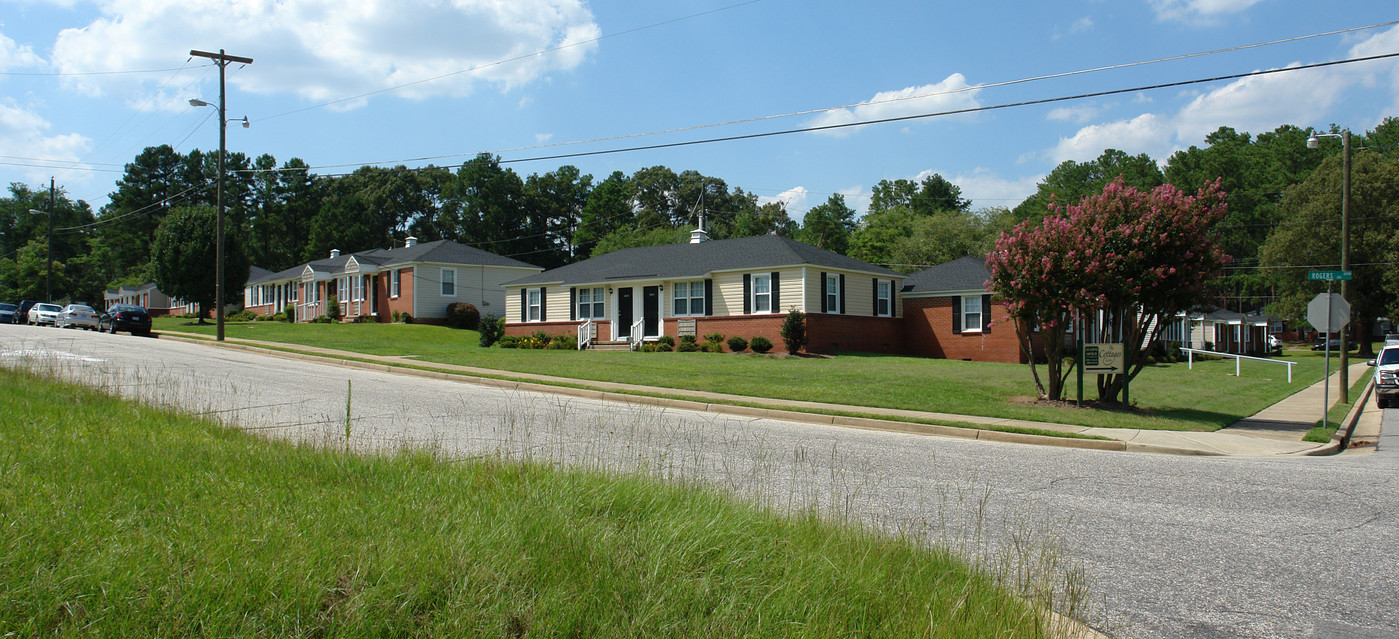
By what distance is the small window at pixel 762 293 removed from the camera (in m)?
33.8

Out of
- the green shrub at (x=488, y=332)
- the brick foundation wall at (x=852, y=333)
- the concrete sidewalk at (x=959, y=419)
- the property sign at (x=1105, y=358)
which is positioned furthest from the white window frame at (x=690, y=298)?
the property sign at (x=1105, y=358)

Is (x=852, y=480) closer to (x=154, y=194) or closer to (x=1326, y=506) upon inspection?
(x=1326, y=506)

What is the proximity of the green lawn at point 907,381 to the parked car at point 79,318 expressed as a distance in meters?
15.6

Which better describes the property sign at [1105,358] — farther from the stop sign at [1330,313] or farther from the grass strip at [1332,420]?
the stop sign at [1330,313]

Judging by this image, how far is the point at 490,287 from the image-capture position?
50562mm

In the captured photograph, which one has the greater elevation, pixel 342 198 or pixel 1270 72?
pixel 342 198

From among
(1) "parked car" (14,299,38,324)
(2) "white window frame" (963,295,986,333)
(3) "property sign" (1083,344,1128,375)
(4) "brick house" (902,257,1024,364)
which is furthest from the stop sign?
(1) "parked car" (14,299,38,324)

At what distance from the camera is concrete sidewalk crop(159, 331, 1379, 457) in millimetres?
13055

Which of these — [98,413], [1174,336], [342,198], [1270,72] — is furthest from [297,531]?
[342,198]

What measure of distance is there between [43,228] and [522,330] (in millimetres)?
88346

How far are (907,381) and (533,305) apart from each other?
25.2 meters

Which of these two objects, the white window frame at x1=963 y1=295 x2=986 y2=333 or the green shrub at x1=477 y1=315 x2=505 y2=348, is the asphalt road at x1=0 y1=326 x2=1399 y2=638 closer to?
the white window frame at x1=963 y1=295 x2=986 y2=333

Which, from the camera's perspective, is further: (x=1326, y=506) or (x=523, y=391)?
(x=523, y=391)

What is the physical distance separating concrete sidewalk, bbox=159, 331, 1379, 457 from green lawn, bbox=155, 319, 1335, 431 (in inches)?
21.9
